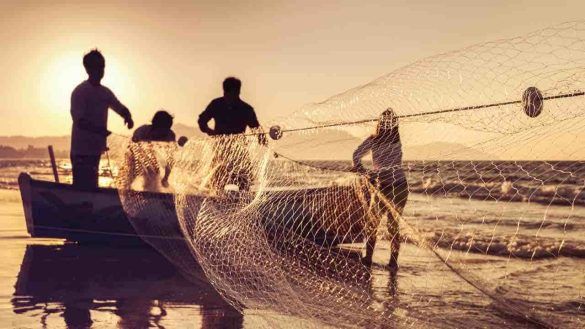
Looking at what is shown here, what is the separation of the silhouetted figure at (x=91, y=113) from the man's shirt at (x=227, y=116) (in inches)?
62.2

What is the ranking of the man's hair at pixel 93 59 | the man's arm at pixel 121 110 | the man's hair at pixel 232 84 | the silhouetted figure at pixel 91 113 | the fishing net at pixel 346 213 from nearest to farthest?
1. the fishing net at pixel 346 213
2. the man's hair at pixel 232 84
3. the man's hair at pixel 93 59
4. the silhouetted figure at pixel 91 113
5. the man's arm at pixel 121 110

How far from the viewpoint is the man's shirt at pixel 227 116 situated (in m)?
9.59

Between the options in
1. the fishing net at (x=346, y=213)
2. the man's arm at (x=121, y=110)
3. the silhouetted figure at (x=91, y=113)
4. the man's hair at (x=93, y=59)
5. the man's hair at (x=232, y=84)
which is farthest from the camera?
the man's arm at (x=121, y=110)

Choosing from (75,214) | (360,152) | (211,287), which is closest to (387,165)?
(360,152)

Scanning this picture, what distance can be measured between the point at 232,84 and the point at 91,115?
7.23ft

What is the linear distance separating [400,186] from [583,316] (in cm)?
245

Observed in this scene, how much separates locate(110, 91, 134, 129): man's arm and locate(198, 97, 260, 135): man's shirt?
1.50m

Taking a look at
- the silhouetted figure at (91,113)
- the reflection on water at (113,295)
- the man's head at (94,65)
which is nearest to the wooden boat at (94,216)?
the silhouetted figure at (91,113)

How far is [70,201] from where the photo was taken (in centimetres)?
1102

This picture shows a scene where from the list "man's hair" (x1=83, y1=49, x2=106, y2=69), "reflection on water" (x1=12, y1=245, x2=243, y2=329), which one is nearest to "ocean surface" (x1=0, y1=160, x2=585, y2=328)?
"reflection on water" (x1=12, y1=245, x2=243, y2=329)

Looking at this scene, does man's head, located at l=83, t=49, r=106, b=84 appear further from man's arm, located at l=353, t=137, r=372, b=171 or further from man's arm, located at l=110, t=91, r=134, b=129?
man's arm, located at l=353, t=137, r=372, b=171

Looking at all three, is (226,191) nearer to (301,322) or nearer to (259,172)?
(259,172)

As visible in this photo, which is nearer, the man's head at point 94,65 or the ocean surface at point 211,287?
the ocean surface at point 211,287

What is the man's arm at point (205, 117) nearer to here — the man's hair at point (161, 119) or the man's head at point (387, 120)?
the man's hair at point (161, 119)
